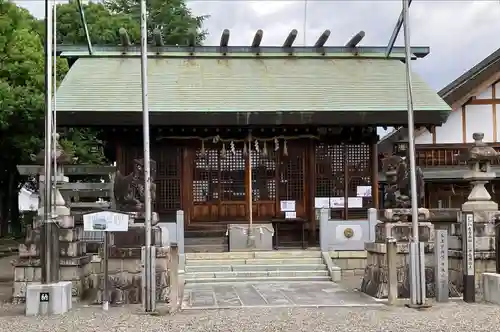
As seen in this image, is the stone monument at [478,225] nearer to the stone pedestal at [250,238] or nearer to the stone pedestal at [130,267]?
the stone pedestal at [250,238]

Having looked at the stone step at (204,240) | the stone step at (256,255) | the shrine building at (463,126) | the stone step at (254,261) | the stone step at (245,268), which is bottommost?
the stone step at (245,268)

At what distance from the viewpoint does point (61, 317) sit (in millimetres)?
10609

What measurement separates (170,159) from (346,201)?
570 cm

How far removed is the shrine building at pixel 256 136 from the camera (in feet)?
60.8

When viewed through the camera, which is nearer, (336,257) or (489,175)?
(489,175)

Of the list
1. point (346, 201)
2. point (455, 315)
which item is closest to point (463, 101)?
point (346, 201)

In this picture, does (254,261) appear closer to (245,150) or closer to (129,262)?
(245,150)

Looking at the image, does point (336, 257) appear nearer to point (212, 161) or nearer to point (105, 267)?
point (212, 161)

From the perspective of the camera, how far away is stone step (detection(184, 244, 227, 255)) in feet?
58.3

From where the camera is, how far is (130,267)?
12578 mm

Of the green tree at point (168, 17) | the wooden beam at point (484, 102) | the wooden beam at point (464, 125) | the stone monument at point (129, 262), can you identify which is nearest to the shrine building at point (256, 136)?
the wooden beam at point (464, 125)

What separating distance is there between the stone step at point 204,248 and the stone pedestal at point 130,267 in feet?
16.1

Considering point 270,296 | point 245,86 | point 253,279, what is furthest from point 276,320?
point 245,86

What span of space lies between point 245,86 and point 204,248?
5.47m
